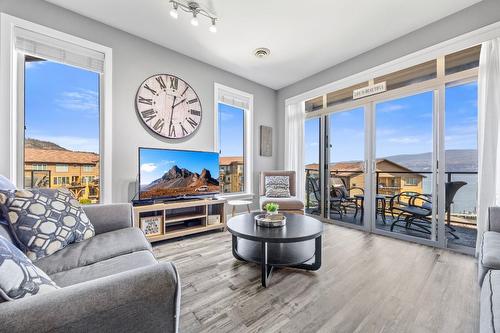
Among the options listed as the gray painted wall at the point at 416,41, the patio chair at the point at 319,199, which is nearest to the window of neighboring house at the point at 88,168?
the patio chair at the point at 319,199

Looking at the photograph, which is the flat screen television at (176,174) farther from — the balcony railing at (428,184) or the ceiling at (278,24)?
the balcony railing at (428,184)

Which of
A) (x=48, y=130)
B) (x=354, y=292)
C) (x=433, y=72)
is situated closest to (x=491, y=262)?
(x=354, y=292)

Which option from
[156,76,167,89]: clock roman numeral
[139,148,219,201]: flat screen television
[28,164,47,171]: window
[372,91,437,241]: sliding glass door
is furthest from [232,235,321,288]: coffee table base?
[156,76,167,89]: clock roman numeral

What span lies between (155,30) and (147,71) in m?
0.51

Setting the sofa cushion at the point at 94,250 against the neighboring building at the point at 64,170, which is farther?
the neighboring building at the point at 64,170

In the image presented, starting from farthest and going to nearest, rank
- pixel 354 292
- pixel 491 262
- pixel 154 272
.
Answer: pixel 354 292 < pixel 491 262 < pixel 154 272

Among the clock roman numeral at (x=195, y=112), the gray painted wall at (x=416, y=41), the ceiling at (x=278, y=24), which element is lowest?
the clock roman numeral at (x=195, y=112)

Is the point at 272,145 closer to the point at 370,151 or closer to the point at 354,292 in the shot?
the point at 370,151

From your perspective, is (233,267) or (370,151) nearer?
(233,267)

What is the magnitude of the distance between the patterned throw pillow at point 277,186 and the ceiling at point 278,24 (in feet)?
6.43

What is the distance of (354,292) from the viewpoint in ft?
5.07

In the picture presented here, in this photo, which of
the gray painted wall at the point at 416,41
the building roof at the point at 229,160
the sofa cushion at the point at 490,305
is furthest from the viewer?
the building roof at the point at 229,160

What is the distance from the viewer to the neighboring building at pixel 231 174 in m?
3.71

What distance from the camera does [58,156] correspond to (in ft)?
7.55
